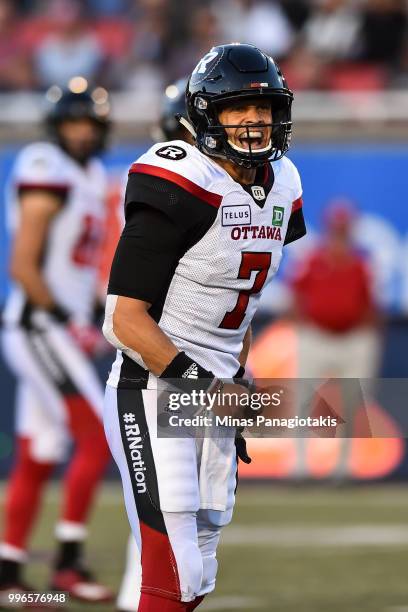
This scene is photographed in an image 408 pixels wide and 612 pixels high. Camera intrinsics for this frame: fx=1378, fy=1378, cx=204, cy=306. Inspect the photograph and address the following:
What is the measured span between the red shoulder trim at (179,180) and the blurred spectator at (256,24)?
7.70 m

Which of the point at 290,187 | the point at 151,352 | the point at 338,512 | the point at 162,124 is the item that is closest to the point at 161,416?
the point at 151,352

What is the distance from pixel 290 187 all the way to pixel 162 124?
4.85ft

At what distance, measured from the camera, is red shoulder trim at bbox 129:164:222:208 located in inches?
136

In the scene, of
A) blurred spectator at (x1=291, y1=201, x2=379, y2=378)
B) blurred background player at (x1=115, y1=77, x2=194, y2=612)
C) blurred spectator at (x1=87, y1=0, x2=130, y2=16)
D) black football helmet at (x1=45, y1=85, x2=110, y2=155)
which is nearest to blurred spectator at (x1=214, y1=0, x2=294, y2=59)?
blurred spectator at (x1=87, y1=0, x2=130, y2=16)

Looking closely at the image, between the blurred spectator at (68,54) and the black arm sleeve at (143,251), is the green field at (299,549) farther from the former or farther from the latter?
the blurred spectator at (68,54)

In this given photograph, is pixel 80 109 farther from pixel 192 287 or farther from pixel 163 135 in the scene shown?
pixel 192 287

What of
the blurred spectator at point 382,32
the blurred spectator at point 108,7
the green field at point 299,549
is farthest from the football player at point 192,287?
the blurred spectator at point 108,7

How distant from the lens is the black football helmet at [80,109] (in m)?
6.02

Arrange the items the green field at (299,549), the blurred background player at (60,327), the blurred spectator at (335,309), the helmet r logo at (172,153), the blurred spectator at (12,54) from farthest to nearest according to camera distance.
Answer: the blurred spectator at (12,54) → the blurred spectator at (335,309) → the blurred background player at (60,327) → the green field at (299,549) → the helmet r logo at (172,153)

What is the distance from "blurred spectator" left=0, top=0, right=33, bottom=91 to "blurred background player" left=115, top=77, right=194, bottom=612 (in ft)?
17.8

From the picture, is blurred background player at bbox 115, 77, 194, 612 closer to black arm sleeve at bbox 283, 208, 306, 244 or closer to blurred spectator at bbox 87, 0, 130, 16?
black arm sleeve at bbox 283, 208, 306, 244

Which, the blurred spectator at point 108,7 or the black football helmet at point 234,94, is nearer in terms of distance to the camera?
the black football helmet at point 234,94

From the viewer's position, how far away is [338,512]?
826cm

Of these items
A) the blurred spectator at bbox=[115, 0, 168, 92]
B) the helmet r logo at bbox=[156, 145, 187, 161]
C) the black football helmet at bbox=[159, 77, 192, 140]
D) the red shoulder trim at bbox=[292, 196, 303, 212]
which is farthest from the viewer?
the blurred spectator at bbox=[115, 0, 168, 92]
